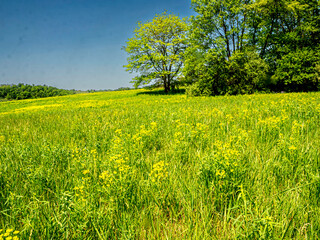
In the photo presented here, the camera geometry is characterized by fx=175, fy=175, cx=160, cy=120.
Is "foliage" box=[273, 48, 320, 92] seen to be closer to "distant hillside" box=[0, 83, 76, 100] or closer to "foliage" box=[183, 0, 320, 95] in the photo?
"foliage" box=[183, 0, 320, 95]

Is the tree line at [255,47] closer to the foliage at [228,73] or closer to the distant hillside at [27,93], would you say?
the foliage at [228,73]

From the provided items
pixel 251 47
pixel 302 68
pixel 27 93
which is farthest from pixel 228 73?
pixel 27 93

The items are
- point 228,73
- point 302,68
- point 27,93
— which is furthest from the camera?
point 27,93

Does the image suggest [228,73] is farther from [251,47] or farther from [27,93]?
[27,93]

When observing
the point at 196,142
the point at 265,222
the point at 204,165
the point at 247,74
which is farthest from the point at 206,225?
the point at 247,74

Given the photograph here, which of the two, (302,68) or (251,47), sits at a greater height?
(251,47)

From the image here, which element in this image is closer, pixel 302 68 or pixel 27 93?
pixel 302 68

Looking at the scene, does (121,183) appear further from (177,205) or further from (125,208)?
(177,205)

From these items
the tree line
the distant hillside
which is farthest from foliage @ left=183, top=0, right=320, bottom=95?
the distant hillside

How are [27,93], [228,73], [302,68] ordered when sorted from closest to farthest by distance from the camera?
[302,68] → [228,73] → [27,93]

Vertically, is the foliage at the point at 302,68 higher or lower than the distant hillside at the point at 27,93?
lower

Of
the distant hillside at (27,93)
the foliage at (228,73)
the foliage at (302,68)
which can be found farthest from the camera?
the distant hillside at (27,93)

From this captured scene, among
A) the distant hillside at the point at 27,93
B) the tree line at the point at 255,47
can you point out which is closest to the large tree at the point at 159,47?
the tree line at the point at 255,47

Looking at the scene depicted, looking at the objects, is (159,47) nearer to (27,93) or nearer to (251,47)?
(251,47)
